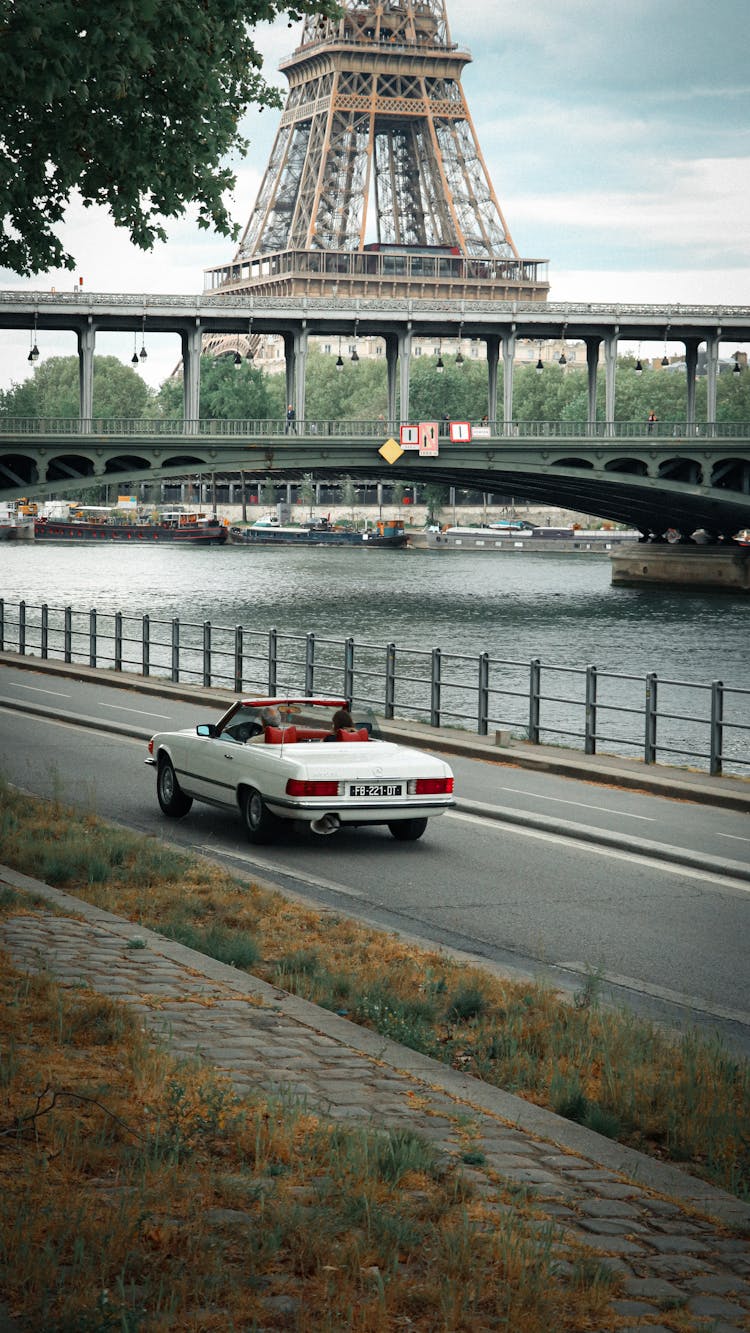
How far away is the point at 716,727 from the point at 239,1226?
14179 millimetres

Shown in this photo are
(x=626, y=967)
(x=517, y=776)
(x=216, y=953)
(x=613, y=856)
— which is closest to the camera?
(x=216, y=953)

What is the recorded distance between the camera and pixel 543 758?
19.7 meters

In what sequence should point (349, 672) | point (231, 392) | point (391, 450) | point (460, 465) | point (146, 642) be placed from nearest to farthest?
point (349, 672)
point (146, 642)
point (391, 450)
point (460, 465)
point (231, 392)

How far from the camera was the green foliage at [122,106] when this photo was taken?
614 inches

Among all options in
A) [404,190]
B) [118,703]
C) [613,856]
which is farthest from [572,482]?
[404,190]

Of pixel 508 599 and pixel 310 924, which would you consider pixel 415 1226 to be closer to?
pixel 310 924

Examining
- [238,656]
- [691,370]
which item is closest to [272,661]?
[238,656]

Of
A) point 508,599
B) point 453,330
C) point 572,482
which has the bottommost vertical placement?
point 508,599

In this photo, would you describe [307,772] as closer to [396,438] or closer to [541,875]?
[541,875]

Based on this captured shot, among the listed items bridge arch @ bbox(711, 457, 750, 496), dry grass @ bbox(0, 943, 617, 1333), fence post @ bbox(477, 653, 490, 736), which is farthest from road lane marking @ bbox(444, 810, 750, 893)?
bridge arch @ bbox(711, 457, 750, 496)

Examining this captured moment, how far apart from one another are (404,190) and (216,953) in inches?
6411

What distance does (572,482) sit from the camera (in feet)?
248

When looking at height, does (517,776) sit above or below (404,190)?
below

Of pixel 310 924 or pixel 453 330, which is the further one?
pixel 453 330
